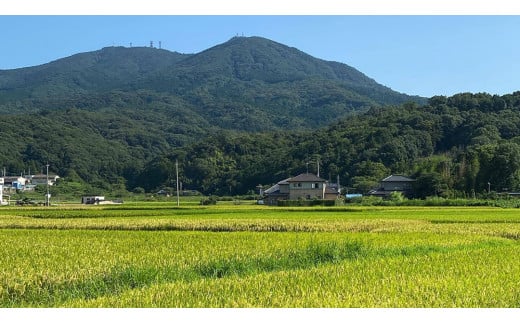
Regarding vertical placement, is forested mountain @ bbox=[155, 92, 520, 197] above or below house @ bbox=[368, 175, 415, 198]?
above

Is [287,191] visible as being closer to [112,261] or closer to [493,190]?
[493,190]

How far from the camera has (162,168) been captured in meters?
112

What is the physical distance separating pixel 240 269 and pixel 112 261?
2.91 metres

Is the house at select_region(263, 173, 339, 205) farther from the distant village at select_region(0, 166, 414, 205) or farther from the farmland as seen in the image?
the farmland

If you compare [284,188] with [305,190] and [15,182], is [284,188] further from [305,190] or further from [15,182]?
[15,182]

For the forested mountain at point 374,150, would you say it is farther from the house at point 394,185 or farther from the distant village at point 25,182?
the distant village at point 25,182

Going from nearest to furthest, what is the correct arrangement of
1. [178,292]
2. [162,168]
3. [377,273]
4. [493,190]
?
[178,292] < [377,273] < [493,190] < [162,168]

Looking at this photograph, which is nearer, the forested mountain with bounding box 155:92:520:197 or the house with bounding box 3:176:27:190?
the forested mountain with bounding box 155:92:520:197

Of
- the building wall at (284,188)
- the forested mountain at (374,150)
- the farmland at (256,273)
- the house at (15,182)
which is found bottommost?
the farmland at (256,273)

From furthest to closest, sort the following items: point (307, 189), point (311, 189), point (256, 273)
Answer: point (307, 189), point (311, 189), point (256, 273)

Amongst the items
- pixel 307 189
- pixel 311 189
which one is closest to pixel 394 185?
pixel 311 189

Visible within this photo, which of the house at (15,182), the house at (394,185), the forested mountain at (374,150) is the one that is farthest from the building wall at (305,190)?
the house at (15,182)

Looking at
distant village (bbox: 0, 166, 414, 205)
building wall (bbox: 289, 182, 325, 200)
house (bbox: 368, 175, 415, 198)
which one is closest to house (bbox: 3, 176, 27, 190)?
distant village (bbox: 0, 166, 414, 205)

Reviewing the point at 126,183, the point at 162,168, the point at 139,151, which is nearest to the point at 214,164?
the point at 162,168
